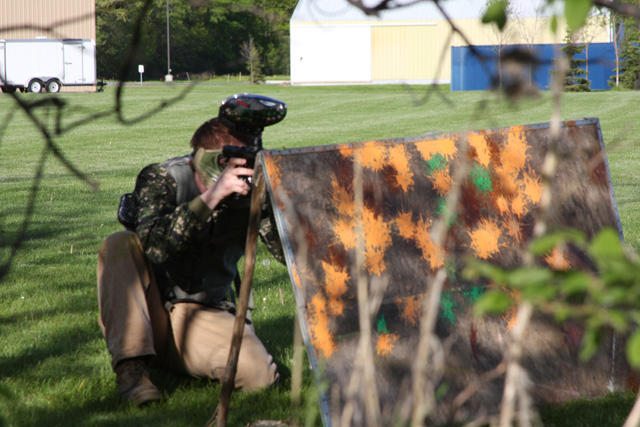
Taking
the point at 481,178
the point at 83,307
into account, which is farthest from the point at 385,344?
the point at 83,307

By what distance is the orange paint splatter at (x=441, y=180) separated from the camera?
3.20 m

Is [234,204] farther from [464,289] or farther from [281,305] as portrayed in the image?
[281,305]

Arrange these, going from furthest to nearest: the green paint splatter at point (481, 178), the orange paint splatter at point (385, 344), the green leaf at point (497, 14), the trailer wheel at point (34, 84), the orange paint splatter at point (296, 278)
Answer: the trailer wheel at point (34, 84)
the green paint splatter at point (481, 178)
the orange paint splatter at point (385, 344)
the orange paint splatter at point (296, 278)
the green leaf at point (497, 14)

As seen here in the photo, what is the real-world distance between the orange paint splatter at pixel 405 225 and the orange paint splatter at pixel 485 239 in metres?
0.28

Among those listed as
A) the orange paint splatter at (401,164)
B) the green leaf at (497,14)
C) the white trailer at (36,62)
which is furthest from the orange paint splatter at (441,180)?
the white trailer at (36,62)

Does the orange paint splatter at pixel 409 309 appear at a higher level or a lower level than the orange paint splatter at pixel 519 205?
lower

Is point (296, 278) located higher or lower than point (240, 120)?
lower

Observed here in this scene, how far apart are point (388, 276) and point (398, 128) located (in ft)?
56.3

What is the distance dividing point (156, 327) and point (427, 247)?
135 cm

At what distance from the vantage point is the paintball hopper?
3.24 m

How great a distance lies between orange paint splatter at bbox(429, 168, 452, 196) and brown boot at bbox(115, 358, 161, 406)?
59.0 inches

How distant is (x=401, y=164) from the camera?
3170 millimetres

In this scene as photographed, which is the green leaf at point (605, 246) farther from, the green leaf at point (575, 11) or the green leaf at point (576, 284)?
the green leaf at point (575, 11)

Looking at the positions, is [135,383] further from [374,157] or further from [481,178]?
[481,178]
